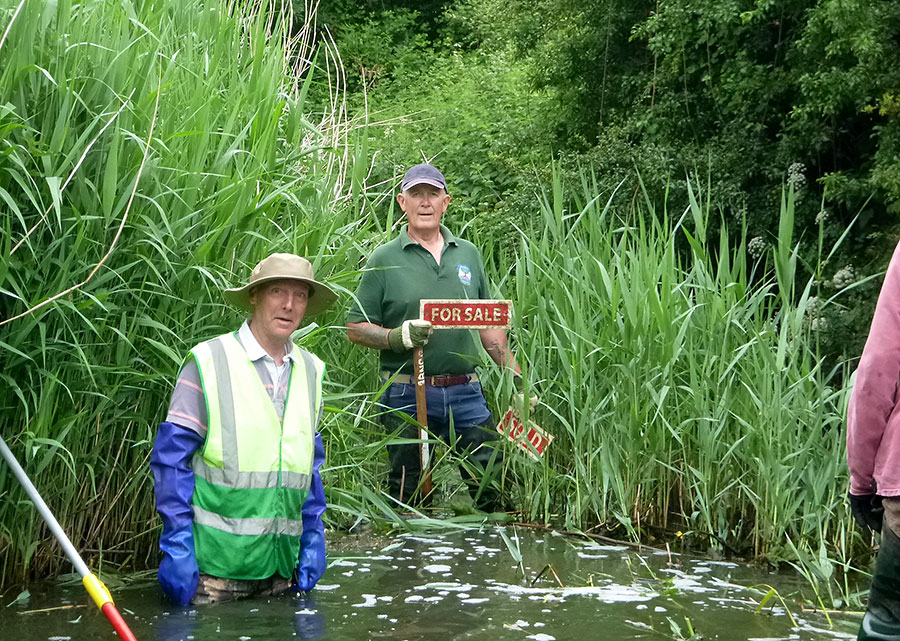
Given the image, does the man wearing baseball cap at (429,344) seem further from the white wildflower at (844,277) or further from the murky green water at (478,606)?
the white wildflower at (844,277)

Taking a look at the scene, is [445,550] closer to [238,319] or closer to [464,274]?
[238,319]

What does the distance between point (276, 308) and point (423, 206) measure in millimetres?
1970

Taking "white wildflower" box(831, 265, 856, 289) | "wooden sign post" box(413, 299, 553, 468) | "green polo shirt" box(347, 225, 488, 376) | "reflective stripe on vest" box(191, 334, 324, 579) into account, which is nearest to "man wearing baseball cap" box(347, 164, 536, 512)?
"green polo shirt" box(347, 225, 488, 376)

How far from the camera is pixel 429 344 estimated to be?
20.0 feet

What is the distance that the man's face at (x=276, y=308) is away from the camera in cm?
432

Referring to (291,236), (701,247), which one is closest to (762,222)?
(701,247)

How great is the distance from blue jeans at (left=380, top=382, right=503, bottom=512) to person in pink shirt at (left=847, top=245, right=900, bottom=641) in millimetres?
3053

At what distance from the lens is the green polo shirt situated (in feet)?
19.9

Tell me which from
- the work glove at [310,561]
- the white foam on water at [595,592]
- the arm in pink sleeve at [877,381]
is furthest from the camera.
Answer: the white foam on water at [595,592]

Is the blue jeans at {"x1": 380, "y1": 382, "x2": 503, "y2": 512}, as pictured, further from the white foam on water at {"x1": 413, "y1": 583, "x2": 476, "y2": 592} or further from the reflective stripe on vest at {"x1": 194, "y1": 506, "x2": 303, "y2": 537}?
the reflective stripe on vest at {"x1": 194, "y1": 506, "x2": 303, "y2": 537}

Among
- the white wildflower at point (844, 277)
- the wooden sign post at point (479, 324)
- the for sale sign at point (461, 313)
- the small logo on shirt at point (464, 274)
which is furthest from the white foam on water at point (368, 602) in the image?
the white wildflower at point (844, 277)

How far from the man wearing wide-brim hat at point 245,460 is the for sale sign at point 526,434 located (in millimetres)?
1632

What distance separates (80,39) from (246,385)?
4.65 feet

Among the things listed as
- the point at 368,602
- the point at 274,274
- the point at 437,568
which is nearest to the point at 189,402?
the point at 274,274
